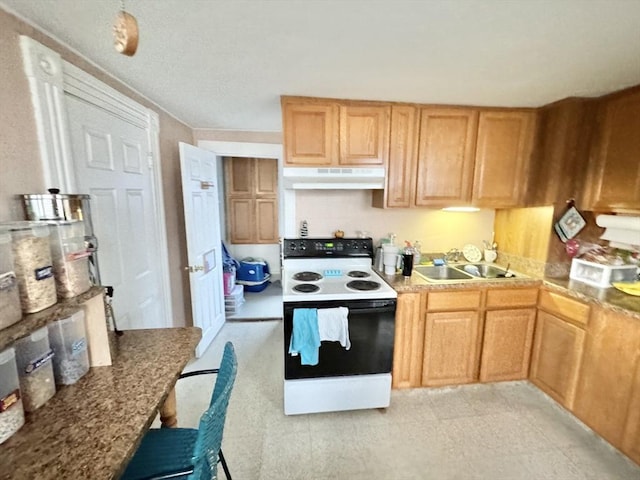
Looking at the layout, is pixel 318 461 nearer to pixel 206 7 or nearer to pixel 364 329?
pixel 364 329

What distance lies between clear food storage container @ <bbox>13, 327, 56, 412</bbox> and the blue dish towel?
1.14 m

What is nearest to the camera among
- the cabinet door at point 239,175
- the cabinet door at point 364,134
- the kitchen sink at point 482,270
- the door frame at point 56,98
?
the door frame at point 56,98

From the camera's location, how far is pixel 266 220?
4.84 m

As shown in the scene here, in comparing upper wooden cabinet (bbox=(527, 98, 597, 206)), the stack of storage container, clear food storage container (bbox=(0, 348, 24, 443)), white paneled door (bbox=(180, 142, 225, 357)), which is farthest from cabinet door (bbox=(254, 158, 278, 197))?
clear food storage container (bbox=(0, 348, 24, 443))

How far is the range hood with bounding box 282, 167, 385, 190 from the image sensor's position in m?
2.06

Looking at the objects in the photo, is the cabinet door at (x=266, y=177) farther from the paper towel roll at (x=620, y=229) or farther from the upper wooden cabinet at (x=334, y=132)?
the paper towel roll at (x=620, y=229)

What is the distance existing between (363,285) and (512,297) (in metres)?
1.18

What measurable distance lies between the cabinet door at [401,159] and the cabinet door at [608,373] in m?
1.44

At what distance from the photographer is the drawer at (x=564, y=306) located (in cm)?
185

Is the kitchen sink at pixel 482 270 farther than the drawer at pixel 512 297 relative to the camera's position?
Yes

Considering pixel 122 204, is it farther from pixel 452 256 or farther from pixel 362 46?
pixel 452 256

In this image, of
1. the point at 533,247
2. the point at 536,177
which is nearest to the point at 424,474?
the point at 533,247

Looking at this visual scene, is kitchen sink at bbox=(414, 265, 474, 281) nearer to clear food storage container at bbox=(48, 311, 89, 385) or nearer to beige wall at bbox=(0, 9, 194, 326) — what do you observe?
clear food storage container at bbox=(48, 311, 89, 385)

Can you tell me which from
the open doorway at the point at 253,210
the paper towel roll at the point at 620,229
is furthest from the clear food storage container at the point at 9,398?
the open doorway at the point at 253,210
